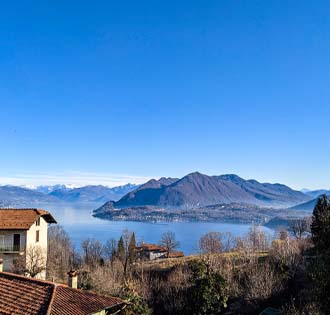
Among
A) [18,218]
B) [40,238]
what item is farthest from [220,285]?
[18,218]

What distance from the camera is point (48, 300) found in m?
12.5

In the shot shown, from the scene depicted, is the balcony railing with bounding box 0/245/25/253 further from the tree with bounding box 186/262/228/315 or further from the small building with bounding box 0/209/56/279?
the tree with bounding box 186/262/228/315

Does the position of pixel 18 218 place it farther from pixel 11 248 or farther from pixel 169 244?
pixel 169 244

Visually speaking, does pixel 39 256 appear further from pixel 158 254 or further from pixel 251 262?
pixel 158 254

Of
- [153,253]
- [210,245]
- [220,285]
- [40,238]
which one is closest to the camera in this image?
[220,285]

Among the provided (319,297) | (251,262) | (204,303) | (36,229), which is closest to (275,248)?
(251,262)

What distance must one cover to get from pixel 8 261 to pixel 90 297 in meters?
16.7

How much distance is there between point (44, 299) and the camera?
41.2 ft

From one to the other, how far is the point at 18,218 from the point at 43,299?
17211 millimetres

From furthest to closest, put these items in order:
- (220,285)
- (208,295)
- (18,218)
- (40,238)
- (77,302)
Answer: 1. (40,238)
2. (18,218)
3. (220,285)
4. (208,295)
5. (77,302)

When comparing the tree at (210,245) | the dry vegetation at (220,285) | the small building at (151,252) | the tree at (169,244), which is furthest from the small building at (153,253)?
the dry vegetation at (220,285)

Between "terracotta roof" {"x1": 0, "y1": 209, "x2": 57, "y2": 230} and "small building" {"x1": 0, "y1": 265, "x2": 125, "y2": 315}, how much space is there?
568 inches

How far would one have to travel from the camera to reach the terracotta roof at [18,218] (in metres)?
27.8

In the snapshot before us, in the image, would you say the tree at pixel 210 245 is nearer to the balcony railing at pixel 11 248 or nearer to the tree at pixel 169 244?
the tree at pixel 169 244
